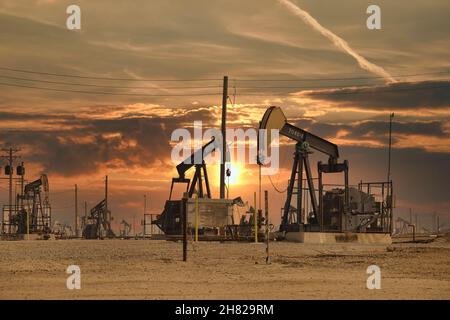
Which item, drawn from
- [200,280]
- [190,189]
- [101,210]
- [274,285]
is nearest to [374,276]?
[274,285]

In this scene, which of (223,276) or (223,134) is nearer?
(223,276)

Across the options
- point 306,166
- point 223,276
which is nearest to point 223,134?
point 306,166

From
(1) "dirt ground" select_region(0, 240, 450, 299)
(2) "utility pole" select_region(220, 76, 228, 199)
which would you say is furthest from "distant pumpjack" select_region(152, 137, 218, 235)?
(1) "dirt ground" select_region(0, 240, 450, 299)

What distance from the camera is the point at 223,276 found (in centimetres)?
1798

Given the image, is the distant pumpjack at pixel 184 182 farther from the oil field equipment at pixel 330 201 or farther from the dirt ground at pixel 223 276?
the dirt ground at pixel 223 276

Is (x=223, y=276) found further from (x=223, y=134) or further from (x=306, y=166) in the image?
(x=223, y=134)

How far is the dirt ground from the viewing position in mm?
14750

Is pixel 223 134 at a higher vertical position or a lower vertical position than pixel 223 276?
higher

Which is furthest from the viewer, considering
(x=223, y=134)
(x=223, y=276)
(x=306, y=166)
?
(x=223, y=134)

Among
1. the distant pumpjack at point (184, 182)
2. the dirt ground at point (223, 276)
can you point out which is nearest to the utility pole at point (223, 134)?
the distant pumpjack at point (184, 182)

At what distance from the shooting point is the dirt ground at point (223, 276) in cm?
1475

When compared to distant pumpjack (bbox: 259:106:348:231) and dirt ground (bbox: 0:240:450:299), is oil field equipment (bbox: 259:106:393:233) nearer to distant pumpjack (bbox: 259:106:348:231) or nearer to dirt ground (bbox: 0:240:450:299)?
distant pumpjack (bbox: 259:106:348:231)

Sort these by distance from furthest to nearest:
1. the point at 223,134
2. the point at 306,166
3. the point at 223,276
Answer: the point at 223,134 → the point at 306,166 → the point at 223,276
